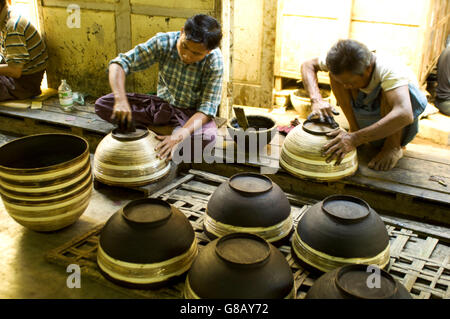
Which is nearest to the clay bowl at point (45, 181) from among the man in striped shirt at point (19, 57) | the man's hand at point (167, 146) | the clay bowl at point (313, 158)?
the man's hand at point (167, 146)

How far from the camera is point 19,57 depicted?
190 inches

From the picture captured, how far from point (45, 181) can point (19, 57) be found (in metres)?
2.73

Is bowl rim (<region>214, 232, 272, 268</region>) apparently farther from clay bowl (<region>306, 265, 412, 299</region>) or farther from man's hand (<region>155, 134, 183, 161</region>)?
man's hand (<region>155, 134, 183, 161</region>)

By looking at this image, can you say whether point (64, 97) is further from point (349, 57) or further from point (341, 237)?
point (341, 237)

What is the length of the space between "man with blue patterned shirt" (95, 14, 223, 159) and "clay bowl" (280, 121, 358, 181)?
2.71ft

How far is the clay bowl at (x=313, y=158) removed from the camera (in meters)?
3.39

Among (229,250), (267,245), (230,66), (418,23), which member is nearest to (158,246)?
(229,250)

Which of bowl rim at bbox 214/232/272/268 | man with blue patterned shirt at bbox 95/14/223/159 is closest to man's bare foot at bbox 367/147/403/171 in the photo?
man with blue patterned shirt at bbox 95/14/223/159

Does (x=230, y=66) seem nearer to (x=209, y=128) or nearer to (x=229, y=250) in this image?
(x=209, y=128)

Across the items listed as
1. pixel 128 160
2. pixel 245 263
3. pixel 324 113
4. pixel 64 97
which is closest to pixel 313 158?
pixel 324 113

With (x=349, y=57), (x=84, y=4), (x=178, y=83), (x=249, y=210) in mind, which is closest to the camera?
(x=249, y=210)

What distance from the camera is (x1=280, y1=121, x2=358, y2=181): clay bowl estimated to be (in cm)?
339

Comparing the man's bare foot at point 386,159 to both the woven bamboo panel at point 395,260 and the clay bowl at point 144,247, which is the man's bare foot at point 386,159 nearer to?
the woven bamboo panel at point 395,260

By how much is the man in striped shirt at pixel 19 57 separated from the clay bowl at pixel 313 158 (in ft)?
10.5
